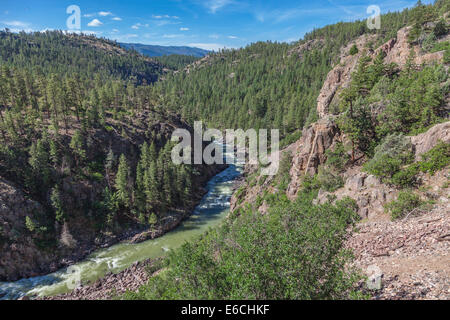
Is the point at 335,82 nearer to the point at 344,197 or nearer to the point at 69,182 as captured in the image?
the point at 344,197

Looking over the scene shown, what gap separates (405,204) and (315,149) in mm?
17211

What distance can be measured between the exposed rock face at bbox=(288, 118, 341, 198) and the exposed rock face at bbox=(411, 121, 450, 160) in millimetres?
11503

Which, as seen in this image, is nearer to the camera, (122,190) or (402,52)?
(402,52)

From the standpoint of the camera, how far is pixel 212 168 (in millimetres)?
82438

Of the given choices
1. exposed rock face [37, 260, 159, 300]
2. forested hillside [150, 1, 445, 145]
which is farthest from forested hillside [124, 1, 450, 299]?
forested hillside [150, 1, 445, 145]

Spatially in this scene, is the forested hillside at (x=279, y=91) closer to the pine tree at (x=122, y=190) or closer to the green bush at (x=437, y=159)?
the pine tree at (x=122, y=190)

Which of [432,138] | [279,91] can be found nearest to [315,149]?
[432,138]

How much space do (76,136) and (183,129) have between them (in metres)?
40.7

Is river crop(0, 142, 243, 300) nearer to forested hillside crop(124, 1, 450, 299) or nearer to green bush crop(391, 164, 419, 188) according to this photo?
forested hillside crop(124, 1, 450, 299)

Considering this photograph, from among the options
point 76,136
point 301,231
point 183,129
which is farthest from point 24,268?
point 183,129

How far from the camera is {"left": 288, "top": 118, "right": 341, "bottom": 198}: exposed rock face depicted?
35.9 metres

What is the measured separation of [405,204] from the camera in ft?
66.8
